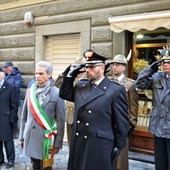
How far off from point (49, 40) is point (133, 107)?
4.03 m

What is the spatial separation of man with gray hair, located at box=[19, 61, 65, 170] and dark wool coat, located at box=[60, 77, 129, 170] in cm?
78

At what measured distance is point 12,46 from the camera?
830cm

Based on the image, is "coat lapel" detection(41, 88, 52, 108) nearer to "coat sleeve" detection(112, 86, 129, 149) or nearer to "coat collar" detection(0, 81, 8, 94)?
"coat sleeve" detection(112, 86, 129, 149)

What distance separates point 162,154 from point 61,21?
4.26m

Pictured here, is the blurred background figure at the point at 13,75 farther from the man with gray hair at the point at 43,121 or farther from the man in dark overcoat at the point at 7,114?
the man with gray hair at the point at 43,121

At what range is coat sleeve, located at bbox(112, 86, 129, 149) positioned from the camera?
9.62 feet

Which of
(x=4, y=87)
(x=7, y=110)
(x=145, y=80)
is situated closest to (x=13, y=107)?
(x=7, y=110)

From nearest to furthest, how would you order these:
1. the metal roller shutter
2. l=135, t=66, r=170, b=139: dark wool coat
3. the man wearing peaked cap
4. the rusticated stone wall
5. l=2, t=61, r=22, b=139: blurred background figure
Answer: l=135, t=66, r=170, b=139: dark wool coat
the man wearing peaked cap
the rusticated stone wall
the metal roller shutter
l=2, t=61, r=22, b=139: blurred background figure

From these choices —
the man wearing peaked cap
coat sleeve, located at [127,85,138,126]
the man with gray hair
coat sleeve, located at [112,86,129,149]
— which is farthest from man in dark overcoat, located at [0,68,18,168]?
coat sleeve, located at [112,86,129,149]

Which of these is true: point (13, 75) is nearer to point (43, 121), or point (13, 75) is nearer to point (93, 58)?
point (43, 121)

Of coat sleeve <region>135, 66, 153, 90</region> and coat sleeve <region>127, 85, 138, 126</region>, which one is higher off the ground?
coat sleeve <region>135, 66, 153, 90</region>

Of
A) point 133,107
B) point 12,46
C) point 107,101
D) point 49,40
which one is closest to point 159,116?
point 133,107

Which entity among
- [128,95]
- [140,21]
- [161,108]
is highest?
[140,21]

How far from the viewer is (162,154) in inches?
151
